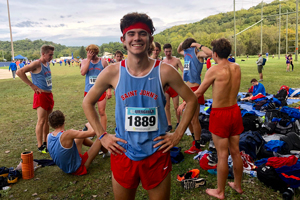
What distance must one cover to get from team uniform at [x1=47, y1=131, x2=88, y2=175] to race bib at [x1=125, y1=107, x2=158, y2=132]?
8.39 ft

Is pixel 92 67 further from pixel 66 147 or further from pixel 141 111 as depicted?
pixel 141 111

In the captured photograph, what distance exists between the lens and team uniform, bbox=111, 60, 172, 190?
202cm

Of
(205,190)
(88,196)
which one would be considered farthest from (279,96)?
(88,196)

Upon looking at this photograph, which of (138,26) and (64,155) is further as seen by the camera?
(64,155)

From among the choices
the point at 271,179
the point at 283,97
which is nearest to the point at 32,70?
the point at 271,179

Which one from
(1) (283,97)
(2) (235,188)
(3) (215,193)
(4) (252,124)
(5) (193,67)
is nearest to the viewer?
(3) (215,193)

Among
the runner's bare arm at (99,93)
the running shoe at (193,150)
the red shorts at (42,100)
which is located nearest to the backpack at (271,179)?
the running shoe at (193,150)

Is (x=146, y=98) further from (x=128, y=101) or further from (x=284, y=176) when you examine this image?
(x=284, y=176)

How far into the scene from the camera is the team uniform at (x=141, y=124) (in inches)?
79.4

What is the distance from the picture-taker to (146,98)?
2.03 meters

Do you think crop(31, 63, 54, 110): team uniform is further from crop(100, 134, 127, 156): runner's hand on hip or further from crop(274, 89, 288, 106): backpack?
crop(274, 89, 288, 106): backpack

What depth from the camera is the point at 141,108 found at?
2045mm

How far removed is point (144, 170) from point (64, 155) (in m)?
2.57

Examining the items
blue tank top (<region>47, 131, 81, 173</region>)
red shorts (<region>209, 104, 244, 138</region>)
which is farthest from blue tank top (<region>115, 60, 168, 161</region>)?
blue tank top (<region>47, 131, 81, 173</region>)
